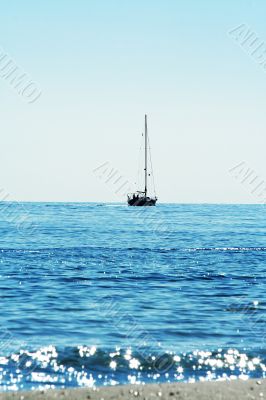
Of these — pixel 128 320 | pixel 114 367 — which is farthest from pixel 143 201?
pixel 114 367

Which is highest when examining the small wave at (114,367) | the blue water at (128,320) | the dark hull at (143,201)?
the dark hull at (143,201)

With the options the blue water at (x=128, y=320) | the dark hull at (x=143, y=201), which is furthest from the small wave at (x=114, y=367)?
the dark hull at (x=143, y=201)

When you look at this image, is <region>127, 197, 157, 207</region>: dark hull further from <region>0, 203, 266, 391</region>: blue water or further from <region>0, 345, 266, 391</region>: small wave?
<region>0, 345, 266, 391</region>: small wave

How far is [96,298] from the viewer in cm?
2669

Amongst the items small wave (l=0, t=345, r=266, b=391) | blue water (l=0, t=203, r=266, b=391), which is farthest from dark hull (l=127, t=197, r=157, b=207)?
small wave (l=0, t=345, r=266, b=391)

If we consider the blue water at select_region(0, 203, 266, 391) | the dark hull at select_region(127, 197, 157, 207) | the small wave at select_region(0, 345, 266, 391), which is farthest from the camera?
the dark hull at select_region(127, 197, 157, 207)

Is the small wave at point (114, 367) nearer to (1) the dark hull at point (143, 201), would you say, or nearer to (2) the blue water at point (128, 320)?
(2) the blue water at point (128, 320)

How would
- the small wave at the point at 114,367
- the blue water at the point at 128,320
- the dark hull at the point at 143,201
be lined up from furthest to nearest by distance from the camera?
the dark hull at the point at 143,201 < the blue water at the point at 128,320 < the small wave at the point at 114,367

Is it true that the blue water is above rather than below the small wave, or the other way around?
above

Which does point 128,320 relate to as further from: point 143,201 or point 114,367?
point 143,201

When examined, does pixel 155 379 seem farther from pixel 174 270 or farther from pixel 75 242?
pixel 75 242

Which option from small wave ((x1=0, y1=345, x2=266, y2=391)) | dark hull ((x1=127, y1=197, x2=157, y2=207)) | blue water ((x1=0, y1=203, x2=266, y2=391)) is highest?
dark hull ((x1=127, y1=197, x2=157, y2=207))

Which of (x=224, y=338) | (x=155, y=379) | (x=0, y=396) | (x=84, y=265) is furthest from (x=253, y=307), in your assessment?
(x=84, y=265)

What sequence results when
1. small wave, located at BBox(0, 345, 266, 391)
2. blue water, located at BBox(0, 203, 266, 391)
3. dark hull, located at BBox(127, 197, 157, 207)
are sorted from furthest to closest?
1. dark hull, located at BBox(127, 197, 157, 207)
2. blue water, located at BBox(0, 203, 266, 391)
3. small wave, located at BBox(0, 345, 266, 391)
